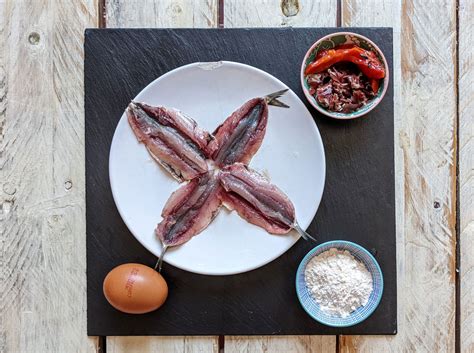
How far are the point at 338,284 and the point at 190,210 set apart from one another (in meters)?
0.35

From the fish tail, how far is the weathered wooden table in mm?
197

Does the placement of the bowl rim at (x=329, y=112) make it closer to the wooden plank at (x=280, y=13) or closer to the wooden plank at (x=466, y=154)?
the wooden plank at (x=280, y=13)

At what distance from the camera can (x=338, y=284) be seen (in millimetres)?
1207

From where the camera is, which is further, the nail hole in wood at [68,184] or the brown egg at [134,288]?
the nail hole in wood at [68,184]

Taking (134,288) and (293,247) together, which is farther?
(293,247)

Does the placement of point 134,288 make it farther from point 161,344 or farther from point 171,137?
point 171,137

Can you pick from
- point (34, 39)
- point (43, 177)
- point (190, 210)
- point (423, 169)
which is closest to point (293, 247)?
point (190, 210)

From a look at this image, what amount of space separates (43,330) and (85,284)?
14 centimetres

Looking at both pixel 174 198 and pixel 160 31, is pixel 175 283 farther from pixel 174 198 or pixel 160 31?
pixel 160 31

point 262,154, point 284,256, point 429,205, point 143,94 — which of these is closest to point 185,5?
point 143,94

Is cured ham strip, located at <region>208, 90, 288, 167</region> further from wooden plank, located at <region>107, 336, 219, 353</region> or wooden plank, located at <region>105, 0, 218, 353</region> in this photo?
wooden plank, located at <region>107, 336, 219, 353</region>

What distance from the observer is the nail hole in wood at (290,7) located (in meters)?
1.30

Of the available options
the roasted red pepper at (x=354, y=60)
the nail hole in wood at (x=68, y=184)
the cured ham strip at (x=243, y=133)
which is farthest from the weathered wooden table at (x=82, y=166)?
the cured ham strip at (x=243, y=133)

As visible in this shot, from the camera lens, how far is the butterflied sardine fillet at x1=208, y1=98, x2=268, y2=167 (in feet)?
4.00
